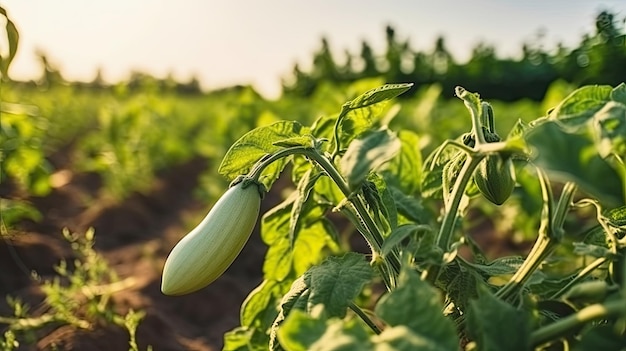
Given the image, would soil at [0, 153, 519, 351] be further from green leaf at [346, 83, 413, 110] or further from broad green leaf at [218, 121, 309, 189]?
green leaf at [346, 83, 413, 110]

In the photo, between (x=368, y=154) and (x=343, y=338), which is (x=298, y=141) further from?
(x=343, y=338)

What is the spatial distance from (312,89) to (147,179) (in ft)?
32.5

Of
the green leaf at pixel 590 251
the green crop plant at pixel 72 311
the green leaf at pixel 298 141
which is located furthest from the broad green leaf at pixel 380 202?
the green crop plant at pixel 72 311

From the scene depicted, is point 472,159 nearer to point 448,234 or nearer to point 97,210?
point 448,234

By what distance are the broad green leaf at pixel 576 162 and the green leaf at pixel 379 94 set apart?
370mm

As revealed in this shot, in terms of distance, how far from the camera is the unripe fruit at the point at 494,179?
1188mm

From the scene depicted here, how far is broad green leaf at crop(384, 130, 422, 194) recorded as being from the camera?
6.06 feet

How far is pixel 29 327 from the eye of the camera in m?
2.26

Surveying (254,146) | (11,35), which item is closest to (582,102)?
(254,146)

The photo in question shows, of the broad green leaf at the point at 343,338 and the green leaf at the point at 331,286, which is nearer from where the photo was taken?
the broad green leaf at the point at 343,338

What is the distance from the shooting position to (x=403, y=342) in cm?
84

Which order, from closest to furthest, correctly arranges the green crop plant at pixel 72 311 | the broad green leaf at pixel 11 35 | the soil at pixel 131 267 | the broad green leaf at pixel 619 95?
the broad green leaf at pixel 619 95 → the broad green leaf at pixel 11 35 → the green crop plant at pixel 72 311 → the soil at pixel 131 267

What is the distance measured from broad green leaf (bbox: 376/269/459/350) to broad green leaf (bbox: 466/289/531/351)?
0.18 ft

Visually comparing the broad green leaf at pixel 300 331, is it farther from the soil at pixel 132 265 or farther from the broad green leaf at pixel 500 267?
the soil at pixel 132 265
